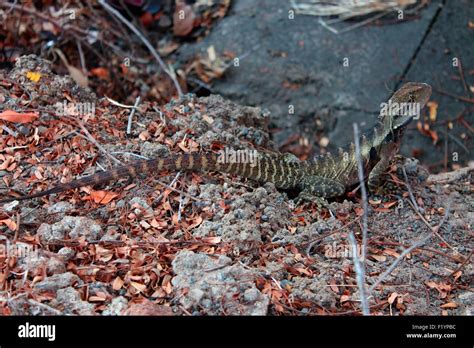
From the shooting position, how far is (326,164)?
651 centimetres

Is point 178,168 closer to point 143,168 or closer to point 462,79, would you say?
point 143,168

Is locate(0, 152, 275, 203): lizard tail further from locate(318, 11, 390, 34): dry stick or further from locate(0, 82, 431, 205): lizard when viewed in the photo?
locate(318, 11, 390, 34): dry stick

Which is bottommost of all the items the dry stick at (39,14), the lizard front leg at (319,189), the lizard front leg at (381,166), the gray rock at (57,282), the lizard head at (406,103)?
the gray rock at (57,282)

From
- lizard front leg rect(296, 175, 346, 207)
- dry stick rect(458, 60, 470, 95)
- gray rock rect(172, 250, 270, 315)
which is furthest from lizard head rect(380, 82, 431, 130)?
dry stick rect(458, 60, 470, 95)

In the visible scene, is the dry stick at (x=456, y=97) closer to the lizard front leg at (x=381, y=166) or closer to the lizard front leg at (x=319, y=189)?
the lizard front leg at (x=381, y=166)

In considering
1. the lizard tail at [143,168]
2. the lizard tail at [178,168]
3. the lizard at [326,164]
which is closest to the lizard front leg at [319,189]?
the lizard at [326,164]

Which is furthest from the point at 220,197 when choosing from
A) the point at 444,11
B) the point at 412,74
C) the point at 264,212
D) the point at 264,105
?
the point at 444,11

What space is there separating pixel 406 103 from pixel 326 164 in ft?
3.18

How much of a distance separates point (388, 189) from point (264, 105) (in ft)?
9.72

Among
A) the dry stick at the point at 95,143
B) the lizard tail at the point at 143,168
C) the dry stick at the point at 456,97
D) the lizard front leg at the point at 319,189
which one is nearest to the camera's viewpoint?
the lizard tail at the point at 143,168

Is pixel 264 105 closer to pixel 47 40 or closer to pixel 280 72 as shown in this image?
pixel 280 72

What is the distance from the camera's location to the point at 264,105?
8859 millimetres

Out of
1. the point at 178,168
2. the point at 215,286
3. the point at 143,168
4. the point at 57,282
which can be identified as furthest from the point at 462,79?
the point at 57,282

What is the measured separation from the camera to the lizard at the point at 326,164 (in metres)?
5.62
